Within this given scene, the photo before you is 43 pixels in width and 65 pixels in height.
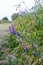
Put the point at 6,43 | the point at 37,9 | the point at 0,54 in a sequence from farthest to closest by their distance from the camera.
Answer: the point at 6,43
the point at 0,54
the point at 37,9

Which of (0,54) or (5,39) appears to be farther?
(5,39)

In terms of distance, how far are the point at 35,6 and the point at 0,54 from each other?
1.29m

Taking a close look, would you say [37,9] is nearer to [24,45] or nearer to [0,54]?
[24,45]

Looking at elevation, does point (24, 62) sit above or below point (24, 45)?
below

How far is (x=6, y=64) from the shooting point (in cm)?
403

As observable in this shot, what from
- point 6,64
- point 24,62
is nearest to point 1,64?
point 6,64

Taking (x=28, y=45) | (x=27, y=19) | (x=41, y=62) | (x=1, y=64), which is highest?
(x=27, y=19)

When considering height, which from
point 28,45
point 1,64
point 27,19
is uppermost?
point 27,19

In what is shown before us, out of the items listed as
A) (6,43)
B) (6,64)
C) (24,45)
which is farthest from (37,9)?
(6,43)

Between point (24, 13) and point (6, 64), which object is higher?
point (24, 13)

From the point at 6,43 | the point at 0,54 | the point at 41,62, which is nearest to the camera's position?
the point at 41,62

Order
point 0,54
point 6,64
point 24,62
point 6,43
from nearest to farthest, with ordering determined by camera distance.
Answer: point 24,62, point 6,64, point 0,54, point 6,43

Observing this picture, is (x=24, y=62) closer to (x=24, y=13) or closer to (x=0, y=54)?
(x=24, y=13)

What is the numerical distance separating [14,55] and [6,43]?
1393 millimetres
